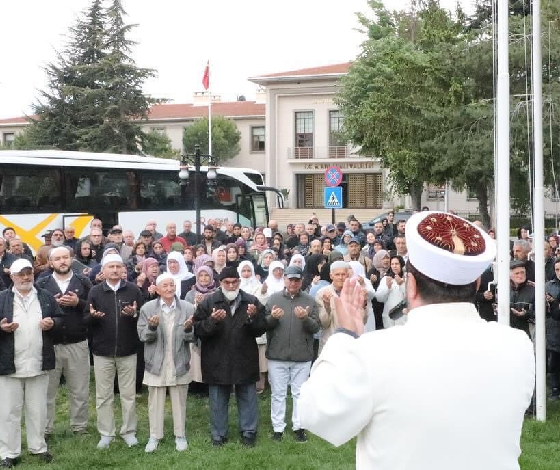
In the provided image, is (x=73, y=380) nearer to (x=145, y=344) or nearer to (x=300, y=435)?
(x=145, y=344)

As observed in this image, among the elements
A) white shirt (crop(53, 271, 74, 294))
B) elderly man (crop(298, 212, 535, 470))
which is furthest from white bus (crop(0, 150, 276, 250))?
elderly man (crop(298, 212, 535, 470))

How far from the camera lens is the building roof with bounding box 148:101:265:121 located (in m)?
62.1

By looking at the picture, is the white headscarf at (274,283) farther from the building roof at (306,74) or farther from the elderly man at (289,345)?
the building roof at (306,74)

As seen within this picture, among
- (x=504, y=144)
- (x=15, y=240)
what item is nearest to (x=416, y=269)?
(x=504, y=144)

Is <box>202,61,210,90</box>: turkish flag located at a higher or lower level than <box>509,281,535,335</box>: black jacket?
higher

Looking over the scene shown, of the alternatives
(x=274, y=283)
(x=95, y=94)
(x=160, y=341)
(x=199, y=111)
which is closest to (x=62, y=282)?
(x=160, y=341)

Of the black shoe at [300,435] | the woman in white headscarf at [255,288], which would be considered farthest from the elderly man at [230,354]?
the woman in white headscarf at [255,288]

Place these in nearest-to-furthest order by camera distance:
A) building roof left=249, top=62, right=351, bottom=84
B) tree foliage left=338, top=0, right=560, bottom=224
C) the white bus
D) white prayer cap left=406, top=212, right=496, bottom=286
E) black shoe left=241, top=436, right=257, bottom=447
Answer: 1. white prayer cap left=406, top=212, right=496, bottom=286
2. black shoe left=241, top=436, right=257, bottom=447
3. the white bus
4. tree foliage left=338, top=0, right=560, bottom=224
5. building roof left=249, top=62, right=351, bottom=84

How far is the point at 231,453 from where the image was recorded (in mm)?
8078

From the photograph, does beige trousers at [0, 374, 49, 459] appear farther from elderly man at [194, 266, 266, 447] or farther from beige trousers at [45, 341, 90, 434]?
elderly man at [194, 266, 266, 447]

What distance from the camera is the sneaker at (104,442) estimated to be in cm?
836

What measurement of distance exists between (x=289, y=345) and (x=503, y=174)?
288cm

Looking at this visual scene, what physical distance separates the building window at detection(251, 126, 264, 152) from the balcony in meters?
7.79

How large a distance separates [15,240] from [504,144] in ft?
23.2
